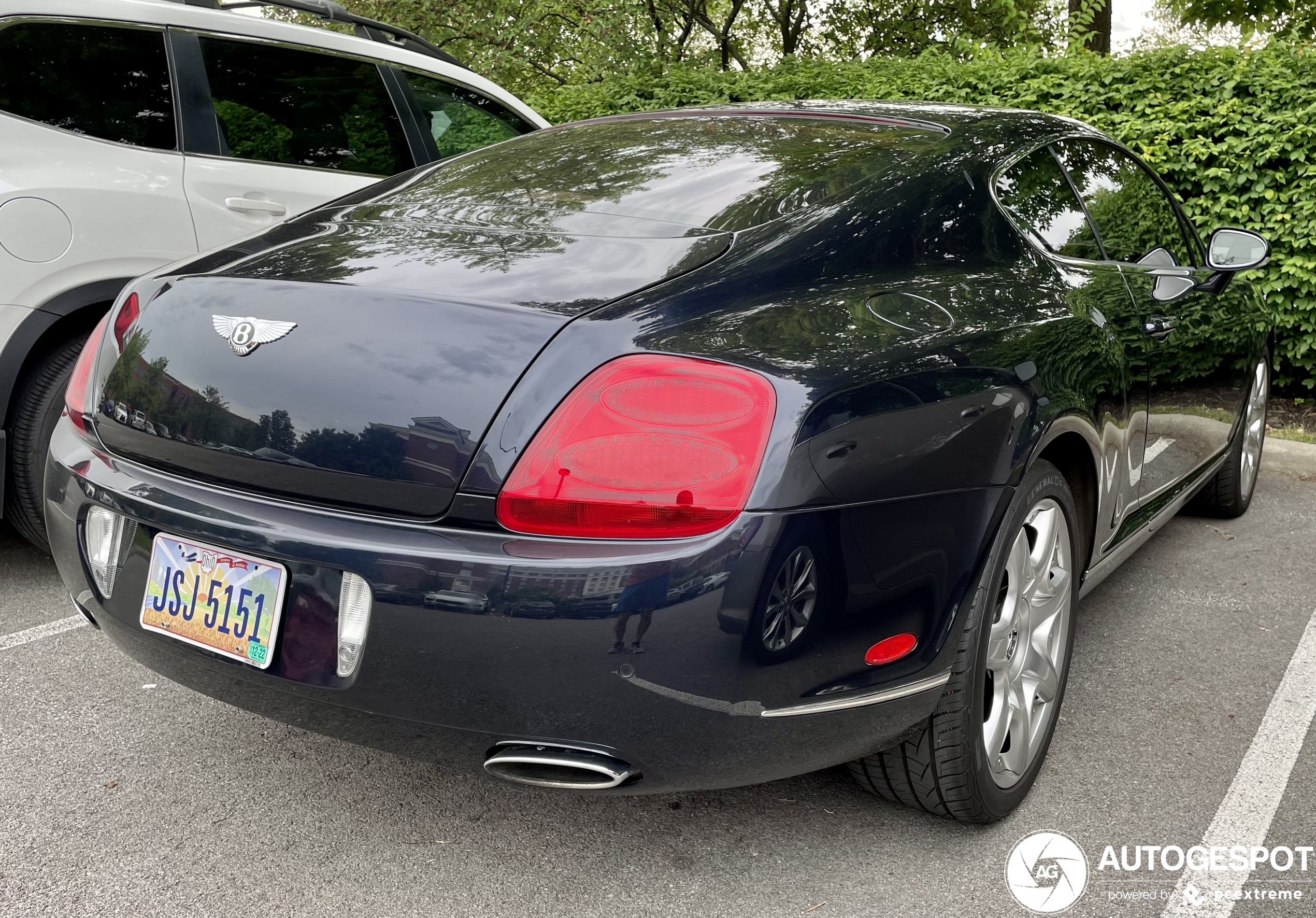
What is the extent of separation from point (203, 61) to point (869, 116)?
7.69ft

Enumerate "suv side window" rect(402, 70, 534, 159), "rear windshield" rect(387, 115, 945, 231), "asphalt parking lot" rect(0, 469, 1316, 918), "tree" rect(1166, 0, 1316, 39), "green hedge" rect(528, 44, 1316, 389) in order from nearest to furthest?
1. "asphalt parking lot" rect(0, 469, 1316, 918)
2. "rear windshield" rect(387, 115, 945, 231)
3. "suv side window" rect(402, 70, 534, 159)
4. "green hedge" rect(528, 44, 1316, 389)
5. "tree" rect(1166, 0, 1316, 39)

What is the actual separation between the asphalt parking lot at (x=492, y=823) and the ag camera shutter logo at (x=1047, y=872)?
0.03 m

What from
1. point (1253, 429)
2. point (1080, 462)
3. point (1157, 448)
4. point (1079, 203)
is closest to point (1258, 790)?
point (1080, 462)

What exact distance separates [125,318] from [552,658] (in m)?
1.21

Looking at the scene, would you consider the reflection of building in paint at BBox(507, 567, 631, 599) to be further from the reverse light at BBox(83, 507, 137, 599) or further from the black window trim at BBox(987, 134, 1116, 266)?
the black window trim at BBox(987, 134, 1116, 266)

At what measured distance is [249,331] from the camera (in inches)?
75.5

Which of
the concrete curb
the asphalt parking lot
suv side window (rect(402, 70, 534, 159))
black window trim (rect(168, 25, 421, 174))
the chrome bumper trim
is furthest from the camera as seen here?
the concrete curb

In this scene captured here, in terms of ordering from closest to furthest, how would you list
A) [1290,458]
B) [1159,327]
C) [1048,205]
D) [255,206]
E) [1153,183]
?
[1048,205]
[1159,327]
[1153,183]
[255,206]
[1290,458]

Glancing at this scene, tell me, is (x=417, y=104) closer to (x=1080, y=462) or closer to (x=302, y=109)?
(x=302, y=109)

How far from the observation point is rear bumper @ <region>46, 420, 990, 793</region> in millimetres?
1641

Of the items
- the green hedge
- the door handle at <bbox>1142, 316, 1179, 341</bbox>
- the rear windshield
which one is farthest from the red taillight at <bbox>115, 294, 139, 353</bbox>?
the green hedge

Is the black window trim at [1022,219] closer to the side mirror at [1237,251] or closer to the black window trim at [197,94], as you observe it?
the side mirror at [1237,251]

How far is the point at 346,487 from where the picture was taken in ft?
5.82

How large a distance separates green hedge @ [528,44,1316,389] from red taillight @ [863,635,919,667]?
16.1ft
